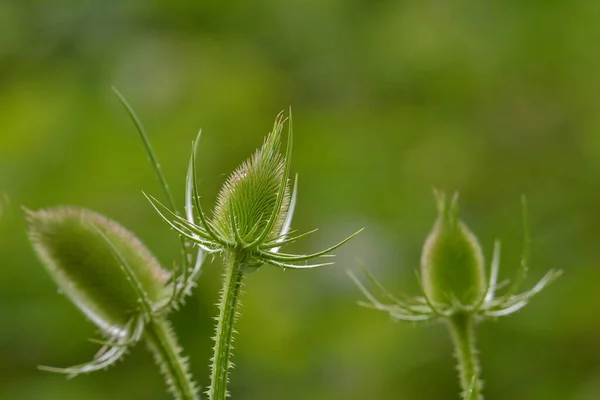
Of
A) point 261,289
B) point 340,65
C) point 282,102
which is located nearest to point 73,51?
point 282,102

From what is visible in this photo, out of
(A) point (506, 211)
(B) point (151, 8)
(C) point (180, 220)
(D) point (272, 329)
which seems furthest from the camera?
(B) point (151, 8)

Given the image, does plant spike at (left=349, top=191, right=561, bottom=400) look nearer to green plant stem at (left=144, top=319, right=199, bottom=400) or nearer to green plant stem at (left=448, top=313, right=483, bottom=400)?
green plant stem at (left=448, top=313, right=483, bottom=400)

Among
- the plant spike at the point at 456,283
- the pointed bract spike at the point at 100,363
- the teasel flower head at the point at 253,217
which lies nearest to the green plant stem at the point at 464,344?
the plant spike at the point at 456,283

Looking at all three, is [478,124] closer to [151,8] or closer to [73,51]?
[151,8]

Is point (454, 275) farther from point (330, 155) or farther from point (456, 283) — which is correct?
point (330, 155)

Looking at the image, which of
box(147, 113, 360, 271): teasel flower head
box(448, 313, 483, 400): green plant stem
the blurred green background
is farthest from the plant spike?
the blurred green background
